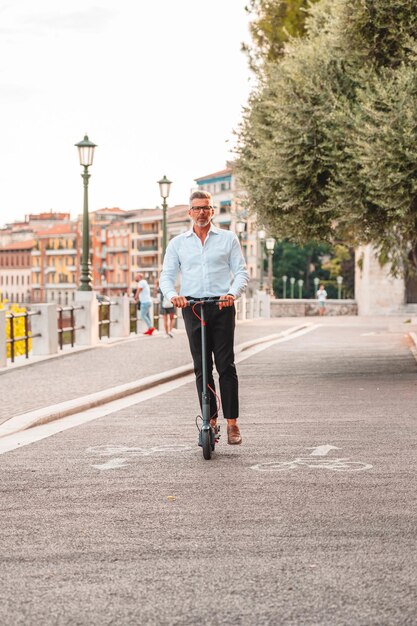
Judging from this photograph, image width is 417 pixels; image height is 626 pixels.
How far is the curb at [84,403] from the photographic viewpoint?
12062 millimetres

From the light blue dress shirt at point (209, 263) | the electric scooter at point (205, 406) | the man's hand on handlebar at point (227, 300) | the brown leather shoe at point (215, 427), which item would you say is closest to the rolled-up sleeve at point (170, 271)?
the light blue dress shirt at point (209, 263)

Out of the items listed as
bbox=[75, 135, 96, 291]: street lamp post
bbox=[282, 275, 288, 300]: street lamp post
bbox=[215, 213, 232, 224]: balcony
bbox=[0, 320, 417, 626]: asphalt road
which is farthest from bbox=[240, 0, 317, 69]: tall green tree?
bbox=[215, 213, 232, 224]: balcony

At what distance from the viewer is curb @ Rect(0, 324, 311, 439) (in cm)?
1206

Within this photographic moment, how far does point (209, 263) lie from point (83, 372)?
33.7 feet

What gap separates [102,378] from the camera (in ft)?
59.8

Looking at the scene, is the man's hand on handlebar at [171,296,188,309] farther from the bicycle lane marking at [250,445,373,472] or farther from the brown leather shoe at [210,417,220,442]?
the bicycle lane marking at [250,445,373,472]

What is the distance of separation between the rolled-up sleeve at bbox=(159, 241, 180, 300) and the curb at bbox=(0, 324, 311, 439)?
2.42m

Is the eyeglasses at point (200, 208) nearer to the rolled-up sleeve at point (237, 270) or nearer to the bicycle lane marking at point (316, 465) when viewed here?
the rolled-up sleeve at point (237, 270)

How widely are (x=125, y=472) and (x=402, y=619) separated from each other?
167 inches

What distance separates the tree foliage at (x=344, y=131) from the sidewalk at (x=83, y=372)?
3371mm

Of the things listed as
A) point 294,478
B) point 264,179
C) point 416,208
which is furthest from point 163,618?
point 264,179

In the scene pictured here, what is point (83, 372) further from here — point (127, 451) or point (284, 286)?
point (284, 286)

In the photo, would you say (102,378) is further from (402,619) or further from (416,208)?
(402,619)

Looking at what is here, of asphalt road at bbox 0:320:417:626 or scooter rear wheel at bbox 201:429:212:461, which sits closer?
asphalt road at bbox 0:320:417:626
